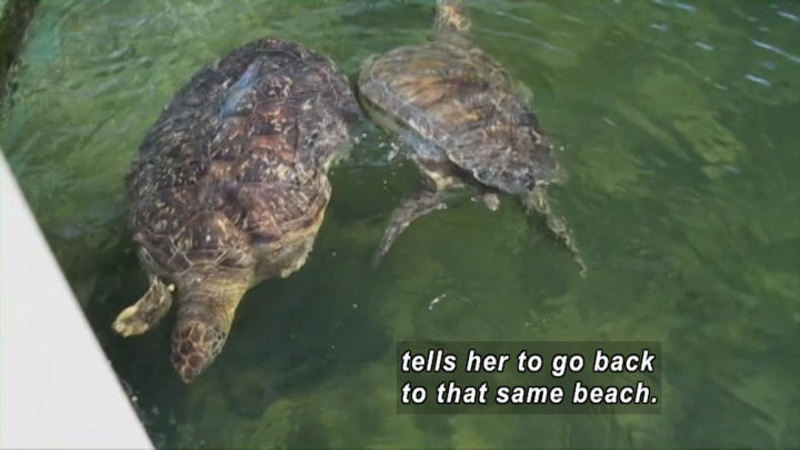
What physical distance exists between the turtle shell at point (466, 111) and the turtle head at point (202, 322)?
132 cm

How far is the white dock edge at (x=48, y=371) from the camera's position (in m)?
2.71

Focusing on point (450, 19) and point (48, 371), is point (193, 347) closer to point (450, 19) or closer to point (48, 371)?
point (48, 371)

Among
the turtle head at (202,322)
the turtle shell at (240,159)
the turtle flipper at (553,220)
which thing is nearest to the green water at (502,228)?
the turtle flipper at (553,220)

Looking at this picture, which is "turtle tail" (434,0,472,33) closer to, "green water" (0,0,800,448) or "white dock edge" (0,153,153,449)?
"green water" (0,0,800,448)

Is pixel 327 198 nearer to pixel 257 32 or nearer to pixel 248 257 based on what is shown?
pixel 248 257

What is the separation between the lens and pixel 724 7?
6082 mm

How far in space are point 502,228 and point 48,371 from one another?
8.32 ft

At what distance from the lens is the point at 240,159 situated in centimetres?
424

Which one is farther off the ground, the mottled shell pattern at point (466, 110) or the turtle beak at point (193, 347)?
the mottled shell pattern at point (466, 110)

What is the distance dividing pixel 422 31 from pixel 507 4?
2.14 feet

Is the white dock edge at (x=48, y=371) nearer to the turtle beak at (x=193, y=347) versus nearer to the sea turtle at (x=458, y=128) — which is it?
the turtle beak at (x=193, y=347)

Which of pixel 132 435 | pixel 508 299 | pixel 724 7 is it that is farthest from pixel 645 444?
pixel 724 7

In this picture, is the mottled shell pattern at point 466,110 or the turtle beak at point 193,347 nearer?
the turtle beak at point 193,347

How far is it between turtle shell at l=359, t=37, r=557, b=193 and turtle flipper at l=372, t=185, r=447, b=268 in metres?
0.22
